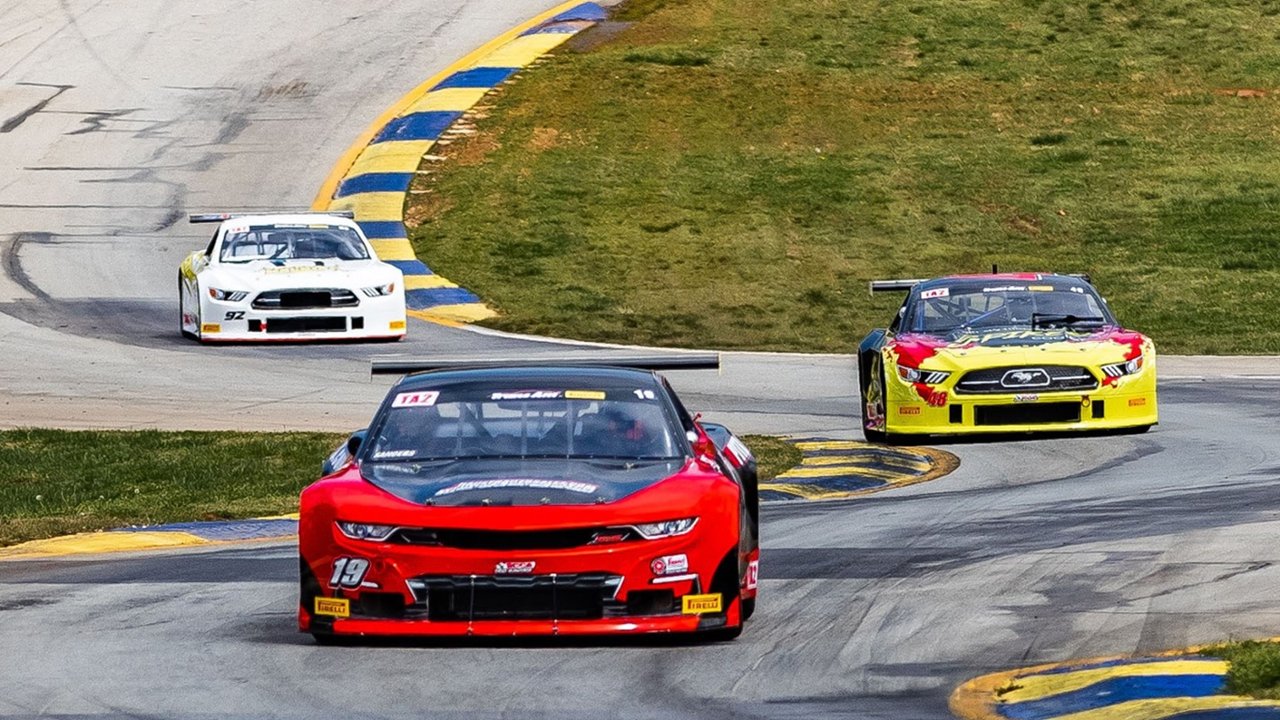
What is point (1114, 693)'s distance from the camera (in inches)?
296

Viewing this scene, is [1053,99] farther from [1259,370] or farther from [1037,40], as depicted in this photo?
[1259,370]

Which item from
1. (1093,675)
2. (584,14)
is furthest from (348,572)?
(584,14)

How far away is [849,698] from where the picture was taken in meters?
7.74

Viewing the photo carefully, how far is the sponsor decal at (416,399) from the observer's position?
9.55m

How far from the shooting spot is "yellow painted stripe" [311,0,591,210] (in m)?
32.0

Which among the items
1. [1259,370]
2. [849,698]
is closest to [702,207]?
[1259,370]

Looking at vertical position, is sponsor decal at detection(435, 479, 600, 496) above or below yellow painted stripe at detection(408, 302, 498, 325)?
above

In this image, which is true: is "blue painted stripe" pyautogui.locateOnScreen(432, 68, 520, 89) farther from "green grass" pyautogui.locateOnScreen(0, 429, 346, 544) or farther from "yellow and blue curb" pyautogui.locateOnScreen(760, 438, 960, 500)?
"yellow and blue curb" pyautogui.locateOnScreen(760, 438, 960, 500)

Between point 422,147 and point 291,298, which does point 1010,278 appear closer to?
point 291,298

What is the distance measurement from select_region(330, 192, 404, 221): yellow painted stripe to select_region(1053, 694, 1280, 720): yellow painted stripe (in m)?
23.9

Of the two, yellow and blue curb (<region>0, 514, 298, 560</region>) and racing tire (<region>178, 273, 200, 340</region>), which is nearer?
yellow and blue curb (<region>0, 514, 298, 560</region>)

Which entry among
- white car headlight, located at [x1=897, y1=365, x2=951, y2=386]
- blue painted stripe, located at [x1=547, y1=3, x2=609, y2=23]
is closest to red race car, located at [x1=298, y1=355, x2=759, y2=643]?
white car headlight, located at [x1=897, y1=365, x2=951, y2=386]

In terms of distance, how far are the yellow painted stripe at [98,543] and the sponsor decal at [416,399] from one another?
128 inches

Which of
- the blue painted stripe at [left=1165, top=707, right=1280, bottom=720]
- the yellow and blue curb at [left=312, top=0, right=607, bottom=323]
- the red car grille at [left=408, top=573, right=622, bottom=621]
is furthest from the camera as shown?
the yellow and blue curb at [left=312, top=0, right=607, bottom=323]
